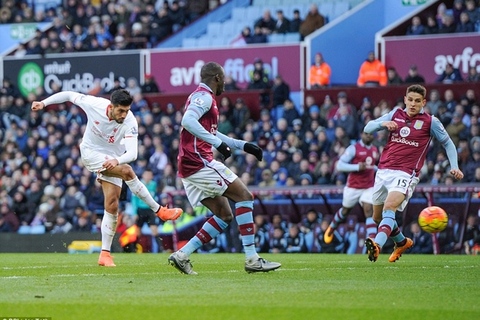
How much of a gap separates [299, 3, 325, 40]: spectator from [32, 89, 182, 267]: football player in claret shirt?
13932 millimetres

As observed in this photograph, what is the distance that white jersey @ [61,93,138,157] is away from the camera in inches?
544

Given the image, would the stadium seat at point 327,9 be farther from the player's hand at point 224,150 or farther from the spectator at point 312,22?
the player's hand at point 224,150

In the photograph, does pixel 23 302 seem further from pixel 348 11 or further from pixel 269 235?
pixel 348 11

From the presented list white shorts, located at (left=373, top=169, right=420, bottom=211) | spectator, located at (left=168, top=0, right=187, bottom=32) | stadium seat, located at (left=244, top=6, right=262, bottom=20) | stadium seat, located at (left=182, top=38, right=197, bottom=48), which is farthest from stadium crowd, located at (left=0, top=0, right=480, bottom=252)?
white shorts, located at (left=373, top=169, right=420, bottom=211)

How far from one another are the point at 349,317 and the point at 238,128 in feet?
58.8

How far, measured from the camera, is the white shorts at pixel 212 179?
11.7 metres

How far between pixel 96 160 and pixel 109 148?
26 cm

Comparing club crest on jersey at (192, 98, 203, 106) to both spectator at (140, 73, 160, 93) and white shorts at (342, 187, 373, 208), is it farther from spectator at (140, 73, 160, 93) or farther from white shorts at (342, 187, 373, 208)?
spectator at (140, 73, 160, 93)

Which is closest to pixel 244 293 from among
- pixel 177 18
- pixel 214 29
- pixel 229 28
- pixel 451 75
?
pixel 451 75

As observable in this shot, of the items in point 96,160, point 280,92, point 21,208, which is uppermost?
point 280,92

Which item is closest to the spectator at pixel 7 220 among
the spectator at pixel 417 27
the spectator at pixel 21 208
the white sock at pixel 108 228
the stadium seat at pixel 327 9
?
the spectator at pixel 21 208

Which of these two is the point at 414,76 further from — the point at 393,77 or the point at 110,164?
the point at 110,164

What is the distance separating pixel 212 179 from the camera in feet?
38.3

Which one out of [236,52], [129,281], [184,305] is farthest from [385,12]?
[184,305]
